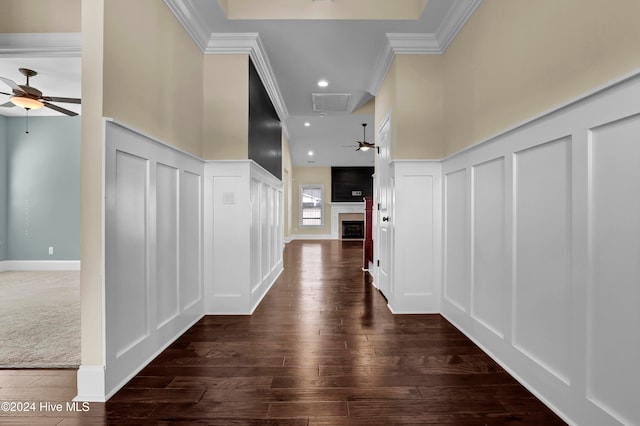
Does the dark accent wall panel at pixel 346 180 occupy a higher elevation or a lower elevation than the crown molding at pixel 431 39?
lower

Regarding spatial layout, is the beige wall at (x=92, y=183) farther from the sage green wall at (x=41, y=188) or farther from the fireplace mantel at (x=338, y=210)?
the fireplace mantel at (x=338, y=210)

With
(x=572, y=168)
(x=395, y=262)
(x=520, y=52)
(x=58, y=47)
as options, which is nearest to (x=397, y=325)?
(x=395, y=262)

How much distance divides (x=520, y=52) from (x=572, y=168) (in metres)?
0.88

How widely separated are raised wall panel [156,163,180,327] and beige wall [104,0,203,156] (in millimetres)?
296

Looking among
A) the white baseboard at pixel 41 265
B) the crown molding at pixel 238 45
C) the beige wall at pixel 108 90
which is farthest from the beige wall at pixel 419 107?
the white baseboard at pixel 41 265

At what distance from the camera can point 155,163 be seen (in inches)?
85.3

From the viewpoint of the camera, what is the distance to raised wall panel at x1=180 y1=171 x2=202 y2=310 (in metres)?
2.64

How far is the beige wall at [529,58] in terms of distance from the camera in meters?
1.30

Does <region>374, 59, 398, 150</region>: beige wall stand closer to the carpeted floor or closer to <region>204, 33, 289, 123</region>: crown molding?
<region>204, 33, 289, 123</region>: crown molding

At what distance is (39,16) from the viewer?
2.56 metres

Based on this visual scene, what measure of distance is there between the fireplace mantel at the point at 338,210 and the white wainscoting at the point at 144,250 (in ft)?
30.0

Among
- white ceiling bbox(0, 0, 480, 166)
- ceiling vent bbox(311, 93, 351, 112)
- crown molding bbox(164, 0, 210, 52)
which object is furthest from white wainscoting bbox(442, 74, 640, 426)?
ceiling vent bbox(311, 93, 351, 112)

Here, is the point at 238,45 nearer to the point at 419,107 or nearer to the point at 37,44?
the point at 37,44

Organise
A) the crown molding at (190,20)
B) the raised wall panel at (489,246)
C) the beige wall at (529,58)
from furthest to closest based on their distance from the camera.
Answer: the crown molding at (190,20) → the raised wall panel at (489,246) → the beige wall at (529,58)
